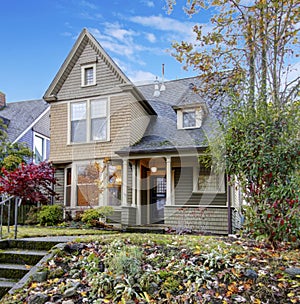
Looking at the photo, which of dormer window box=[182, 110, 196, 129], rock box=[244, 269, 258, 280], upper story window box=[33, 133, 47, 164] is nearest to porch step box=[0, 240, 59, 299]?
rock box=[244, 269, 258, 280]

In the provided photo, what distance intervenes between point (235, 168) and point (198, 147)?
4556 mm

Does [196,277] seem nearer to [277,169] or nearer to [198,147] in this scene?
[277,169]

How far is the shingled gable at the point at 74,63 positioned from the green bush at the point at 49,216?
175 inches

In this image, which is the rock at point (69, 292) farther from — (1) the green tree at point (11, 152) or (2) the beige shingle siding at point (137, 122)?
(1) the green tree at point (11, 152)

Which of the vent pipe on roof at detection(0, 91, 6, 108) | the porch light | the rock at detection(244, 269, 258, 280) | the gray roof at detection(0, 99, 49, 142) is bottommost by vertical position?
the rock at detection(244, 269, 258, 280)

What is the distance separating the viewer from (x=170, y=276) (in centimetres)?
370

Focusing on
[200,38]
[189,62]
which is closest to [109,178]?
[189,62]

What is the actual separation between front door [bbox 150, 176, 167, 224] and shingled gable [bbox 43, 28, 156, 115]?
2945mm

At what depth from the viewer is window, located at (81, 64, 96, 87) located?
39.1ft

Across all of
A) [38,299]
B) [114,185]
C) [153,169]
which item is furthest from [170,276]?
[153,169]

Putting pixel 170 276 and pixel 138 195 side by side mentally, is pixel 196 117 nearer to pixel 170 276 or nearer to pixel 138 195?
pixel 138 195

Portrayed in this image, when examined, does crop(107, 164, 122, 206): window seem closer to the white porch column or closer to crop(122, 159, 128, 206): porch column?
crop(122, 159, 128, 206): porch column

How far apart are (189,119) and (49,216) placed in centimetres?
619

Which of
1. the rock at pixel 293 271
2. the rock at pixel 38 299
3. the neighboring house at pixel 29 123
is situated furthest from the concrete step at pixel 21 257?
the neighboring house at pixel 29 123
